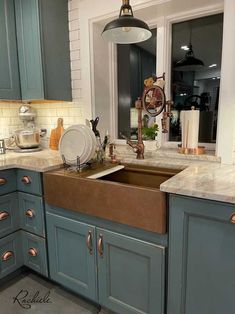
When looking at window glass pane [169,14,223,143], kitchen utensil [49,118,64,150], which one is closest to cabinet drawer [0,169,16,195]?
kitchen utensil [49,118,64,150]

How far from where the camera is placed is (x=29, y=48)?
6.26ft

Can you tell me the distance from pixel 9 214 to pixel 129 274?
0.95m

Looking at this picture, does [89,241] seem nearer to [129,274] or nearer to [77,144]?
[129,274]

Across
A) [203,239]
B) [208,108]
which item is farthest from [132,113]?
[203,239]

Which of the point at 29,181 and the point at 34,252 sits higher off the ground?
the point at 29,181

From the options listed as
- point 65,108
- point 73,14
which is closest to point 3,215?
point 65,108

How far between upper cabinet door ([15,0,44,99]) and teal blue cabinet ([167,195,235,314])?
1.46m

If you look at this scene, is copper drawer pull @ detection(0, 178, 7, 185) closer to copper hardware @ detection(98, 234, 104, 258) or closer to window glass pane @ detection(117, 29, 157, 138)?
copper hardware @ detection(98, 234, 104, 258)

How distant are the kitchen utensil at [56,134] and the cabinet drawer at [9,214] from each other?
2.13 ft

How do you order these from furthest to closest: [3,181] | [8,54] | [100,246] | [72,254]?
[8,54] < [3,181] < [72,254] < [100,246]

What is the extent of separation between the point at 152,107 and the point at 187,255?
1004 mm

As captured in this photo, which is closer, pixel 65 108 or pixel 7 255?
pixel 7 255

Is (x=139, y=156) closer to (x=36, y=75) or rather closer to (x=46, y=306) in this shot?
(x=36, y=75)

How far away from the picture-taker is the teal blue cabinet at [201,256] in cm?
98
